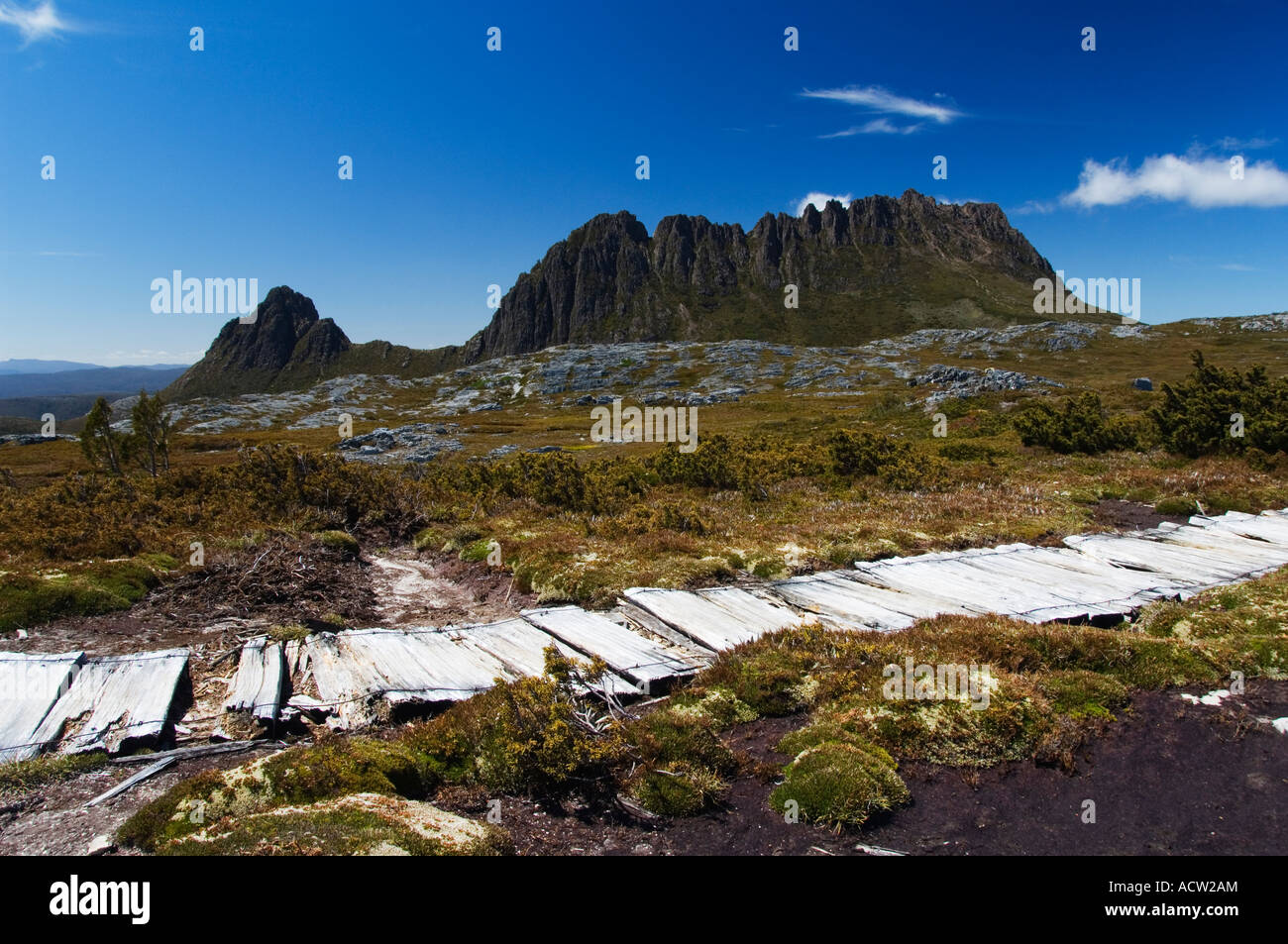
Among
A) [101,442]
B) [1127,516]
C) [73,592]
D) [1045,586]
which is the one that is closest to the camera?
[73,592]

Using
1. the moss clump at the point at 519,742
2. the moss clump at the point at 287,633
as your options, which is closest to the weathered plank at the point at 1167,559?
the moss clump at the point at 519,742

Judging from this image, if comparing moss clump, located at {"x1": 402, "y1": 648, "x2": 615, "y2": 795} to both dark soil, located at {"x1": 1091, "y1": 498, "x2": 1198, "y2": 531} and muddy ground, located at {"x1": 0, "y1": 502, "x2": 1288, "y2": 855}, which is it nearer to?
muddy ground, located at {"x1": 0, "y1": 502, "x2": 1288, "y2": 855}

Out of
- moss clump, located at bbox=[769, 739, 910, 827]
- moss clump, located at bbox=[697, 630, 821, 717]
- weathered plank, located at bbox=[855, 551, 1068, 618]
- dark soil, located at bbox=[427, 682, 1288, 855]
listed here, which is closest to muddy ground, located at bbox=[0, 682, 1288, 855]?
dark soil, located at bbox=[427, 682, 1288, 855]

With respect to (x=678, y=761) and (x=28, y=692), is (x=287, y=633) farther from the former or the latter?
(x=678, y=761)

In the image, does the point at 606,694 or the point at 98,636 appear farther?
the point at 98,636

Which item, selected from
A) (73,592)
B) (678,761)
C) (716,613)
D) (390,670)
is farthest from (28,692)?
(716,613)
